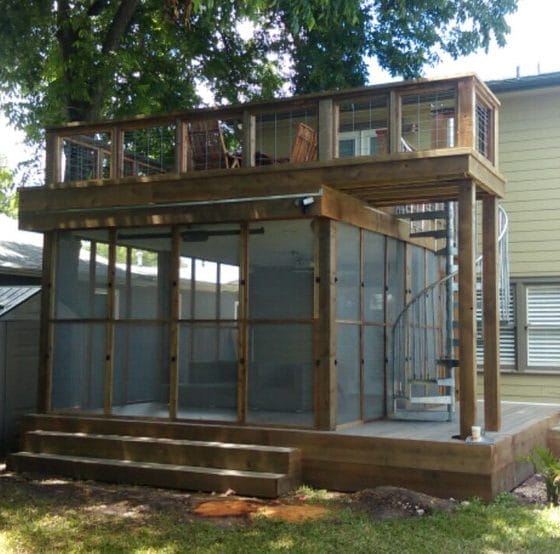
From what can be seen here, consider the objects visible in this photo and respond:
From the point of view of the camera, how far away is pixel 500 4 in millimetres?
11570

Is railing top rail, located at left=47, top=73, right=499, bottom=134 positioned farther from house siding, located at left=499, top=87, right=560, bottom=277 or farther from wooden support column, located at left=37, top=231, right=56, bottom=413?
house siding, located at left=499, top=87, right=560, bottom=277

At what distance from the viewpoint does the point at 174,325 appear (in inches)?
314

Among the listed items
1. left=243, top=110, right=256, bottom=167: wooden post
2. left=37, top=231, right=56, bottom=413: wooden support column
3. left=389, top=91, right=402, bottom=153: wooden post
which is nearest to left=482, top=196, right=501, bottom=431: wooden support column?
left=389, top=91, right=402, bottom=153: wooden post

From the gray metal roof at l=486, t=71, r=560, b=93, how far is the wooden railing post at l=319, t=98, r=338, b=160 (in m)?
4.32

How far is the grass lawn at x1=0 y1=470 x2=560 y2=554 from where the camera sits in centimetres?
509

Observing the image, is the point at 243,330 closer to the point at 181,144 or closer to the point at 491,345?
the point at 181,144

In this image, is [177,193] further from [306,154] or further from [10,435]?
[10,435]

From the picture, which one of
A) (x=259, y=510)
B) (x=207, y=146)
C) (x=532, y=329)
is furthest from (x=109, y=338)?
(x=532, y=329)

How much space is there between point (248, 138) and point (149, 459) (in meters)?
3.46

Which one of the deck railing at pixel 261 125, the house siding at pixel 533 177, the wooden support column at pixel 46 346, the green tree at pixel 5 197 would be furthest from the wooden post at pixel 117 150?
the green tree at pixel 5 197

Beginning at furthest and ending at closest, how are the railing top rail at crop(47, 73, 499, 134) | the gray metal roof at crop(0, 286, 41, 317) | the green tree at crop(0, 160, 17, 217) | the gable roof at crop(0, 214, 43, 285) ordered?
the green tree at crop(0, 160, 17, 217)
the gable roof at crop(0, 214, 43, 285)
the gray metal roof at crop(0, 286, 41, 317)
the railing top rail at crop(47, 73, 499, 134)

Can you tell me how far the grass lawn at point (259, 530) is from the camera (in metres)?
5.09

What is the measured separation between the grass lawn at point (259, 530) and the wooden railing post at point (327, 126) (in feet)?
10.9

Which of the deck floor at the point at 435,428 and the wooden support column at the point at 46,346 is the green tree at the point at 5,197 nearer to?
the wooden support column at the point at 46,346
